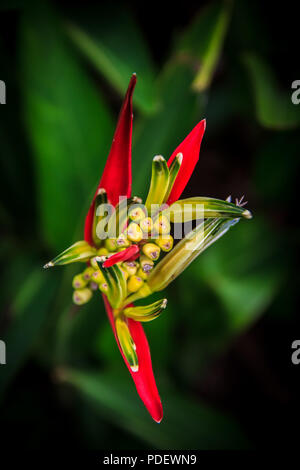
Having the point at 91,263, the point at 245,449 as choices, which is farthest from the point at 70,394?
the point at 91,263

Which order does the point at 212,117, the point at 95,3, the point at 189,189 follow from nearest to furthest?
the point at 95,3 → the point at 212,117 → the point at 189,189

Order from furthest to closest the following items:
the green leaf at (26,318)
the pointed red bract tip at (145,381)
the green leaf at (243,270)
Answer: the green leaf at (243,270) → the green leaf at (26,318) → the pointed red bract tip at (145,381)

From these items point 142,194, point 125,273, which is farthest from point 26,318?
point 125,273

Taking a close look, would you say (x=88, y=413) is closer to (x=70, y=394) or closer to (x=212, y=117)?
(x=70, y=394)

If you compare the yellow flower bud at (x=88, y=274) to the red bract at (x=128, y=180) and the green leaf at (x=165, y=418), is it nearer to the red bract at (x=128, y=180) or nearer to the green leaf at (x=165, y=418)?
the red bract at (x=128, y=180)

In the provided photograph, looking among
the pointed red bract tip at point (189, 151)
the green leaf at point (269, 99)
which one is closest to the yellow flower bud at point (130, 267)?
the pointed red bract tip at point (189, 151)
